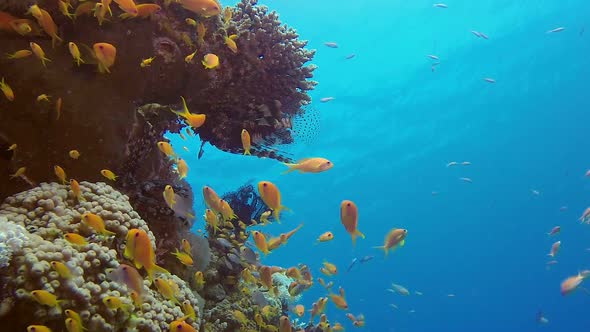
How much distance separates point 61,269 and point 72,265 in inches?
3.7

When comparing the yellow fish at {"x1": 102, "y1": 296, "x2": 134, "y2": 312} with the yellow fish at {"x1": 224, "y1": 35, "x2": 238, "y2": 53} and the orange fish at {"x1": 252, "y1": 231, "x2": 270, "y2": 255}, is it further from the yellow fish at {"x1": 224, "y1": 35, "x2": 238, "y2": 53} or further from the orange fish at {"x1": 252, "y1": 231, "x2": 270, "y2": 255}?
the yellow fish at {"x1": 224, "y1": 35, "x2": 238, "y2": 53}

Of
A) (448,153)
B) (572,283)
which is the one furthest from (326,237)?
(448,153)

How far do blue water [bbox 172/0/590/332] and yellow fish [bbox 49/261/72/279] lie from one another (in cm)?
420

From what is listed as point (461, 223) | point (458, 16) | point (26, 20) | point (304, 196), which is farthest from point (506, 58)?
point (461, 223)

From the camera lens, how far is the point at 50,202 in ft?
10.9

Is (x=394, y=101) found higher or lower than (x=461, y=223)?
higher

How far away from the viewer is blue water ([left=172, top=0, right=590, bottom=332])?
27359mm

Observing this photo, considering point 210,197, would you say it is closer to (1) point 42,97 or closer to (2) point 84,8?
(1) point 42,97

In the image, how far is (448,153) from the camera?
46.3m

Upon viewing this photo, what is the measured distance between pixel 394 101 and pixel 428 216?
126ft

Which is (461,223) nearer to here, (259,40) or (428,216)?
(428,216)

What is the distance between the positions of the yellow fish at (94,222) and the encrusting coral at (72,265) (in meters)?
0.09

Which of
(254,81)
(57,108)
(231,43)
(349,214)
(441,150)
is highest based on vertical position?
(231,43)

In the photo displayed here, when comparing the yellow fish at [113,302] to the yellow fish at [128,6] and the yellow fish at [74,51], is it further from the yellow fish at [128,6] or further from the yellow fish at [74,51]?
the yellow fish at [128,6]
